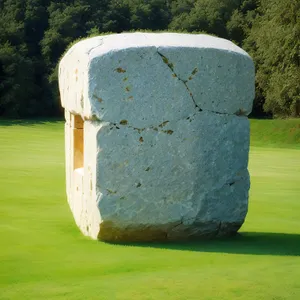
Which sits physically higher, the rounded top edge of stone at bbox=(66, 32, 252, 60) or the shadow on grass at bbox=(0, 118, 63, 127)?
the rounded top edge of stone at bbox=(66, 32, 252, 60)

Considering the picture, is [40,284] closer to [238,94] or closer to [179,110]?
[179,110]

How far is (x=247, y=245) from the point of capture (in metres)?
7.44

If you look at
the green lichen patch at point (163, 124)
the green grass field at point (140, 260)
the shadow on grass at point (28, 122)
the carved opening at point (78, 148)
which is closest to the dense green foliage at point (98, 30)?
the shadow on grass at point (28, 122)

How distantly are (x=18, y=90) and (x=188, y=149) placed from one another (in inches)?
1331

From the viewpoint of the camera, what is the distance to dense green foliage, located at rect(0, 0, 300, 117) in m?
34.4

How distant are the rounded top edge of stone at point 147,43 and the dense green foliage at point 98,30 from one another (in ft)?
80.3

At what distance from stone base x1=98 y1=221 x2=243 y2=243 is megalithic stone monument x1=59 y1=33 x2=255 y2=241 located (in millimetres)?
10

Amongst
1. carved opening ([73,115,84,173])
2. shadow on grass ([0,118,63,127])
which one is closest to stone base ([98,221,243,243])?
carved opening ([73,115,84,173])

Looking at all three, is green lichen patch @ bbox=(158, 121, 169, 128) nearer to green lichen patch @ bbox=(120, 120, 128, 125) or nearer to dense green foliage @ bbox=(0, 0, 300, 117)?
green lichen patch @ bbox=(120, 120, 128, 125)

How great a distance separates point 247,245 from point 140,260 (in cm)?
132

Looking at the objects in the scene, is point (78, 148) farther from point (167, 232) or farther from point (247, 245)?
point (247, 245)

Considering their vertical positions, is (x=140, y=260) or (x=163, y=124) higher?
(x=163, y=124)

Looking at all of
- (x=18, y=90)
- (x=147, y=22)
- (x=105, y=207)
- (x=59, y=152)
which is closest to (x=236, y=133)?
(x=105, y=207)

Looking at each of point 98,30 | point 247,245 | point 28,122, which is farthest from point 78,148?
point 98,30
